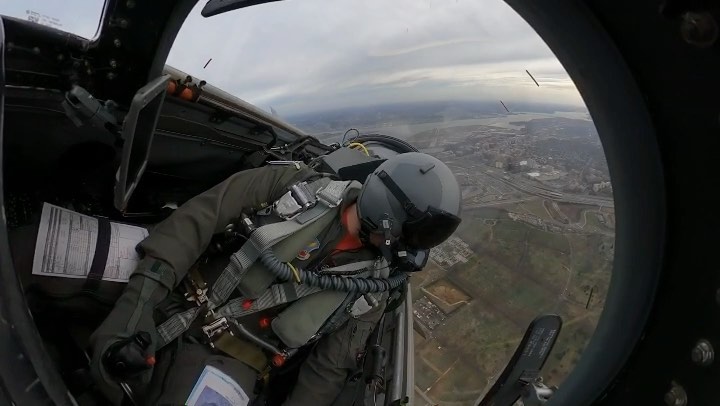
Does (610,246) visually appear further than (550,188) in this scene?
No

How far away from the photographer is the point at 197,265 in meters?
2.18

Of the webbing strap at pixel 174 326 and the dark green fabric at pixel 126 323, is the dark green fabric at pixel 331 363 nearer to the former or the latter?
the webbing strap at pixel 174 326

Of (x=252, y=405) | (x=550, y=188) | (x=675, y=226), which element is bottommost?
(x=252, y=405)

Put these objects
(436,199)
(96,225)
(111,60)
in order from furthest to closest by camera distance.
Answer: (436,199), (96,225), (111,60)

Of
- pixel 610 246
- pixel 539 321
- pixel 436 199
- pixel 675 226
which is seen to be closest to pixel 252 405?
pixel 436 199

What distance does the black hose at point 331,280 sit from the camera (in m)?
1.91

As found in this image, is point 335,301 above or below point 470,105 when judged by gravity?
below

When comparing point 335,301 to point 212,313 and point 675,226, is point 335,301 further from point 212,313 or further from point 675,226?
point 675,226

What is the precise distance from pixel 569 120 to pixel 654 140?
0.33 meters

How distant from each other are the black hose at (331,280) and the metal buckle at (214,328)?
326 mm

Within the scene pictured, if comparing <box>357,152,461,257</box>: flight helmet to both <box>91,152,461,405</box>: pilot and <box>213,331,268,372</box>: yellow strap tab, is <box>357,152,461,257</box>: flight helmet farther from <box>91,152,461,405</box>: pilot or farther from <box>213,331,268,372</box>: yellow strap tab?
<box>213,331,268,372</box>: yellow strap tab

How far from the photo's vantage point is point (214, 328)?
1995mm

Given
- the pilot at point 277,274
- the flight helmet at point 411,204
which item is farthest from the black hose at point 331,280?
the flight helmet at point 411,204

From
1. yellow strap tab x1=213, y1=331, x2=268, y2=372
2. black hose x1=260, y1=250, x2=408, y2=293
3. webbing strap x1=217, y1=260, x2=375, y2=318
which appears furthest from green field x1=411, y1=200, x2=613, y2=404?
yellow strap tab x1=213, y1=331, x2=268, y2=372
